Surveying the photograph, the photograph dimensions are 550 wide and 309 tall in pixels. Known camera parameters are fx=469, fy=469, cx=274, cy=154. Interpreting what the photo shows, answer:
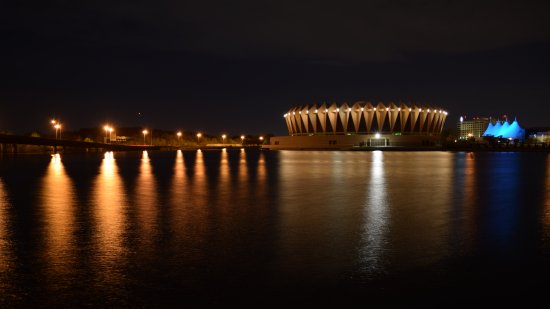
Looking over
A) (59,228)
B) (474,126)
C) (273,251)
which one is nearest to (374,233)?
(273,251)

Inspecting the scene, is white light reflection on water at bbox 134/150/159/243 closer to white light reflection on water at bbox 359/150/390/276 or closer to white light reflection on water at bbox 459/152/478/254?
white light reflection on water at bbox 359/150/390/276

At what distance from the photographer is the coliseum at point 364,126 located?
94500 millimetres

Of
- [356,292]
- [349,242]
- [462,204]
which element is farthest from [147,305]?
[462,204]

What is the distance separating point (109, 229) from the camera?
317 inches

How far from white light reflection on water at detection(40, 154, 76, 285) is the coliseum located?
81558 mm

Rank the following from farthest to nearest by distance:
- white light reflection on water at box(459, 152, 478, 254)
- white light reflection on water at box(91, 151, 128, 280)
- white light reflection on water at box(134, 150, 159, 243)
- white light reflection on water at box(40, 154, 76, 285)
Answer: white light reflection on water at box(134, 150, 159, 243) → white light reflection on water at box(459, 152, 478, 254) → white light reflection on water at box(40, 154, 76, 285) → white light reflection on water at box(91, 151, 128, 280)

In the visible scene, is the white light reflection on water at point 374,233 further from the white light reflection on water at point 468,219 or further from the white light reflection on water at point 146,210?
the white light reflection on water at point 146,210

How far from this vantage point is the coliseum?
310 ft

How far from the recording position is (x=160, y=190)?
1452 centimetres

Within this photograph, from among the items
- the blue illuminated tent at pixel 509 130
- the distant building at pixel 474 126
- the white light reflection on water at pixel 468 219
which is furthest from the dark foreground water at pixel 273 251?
the distant building at pixel 474 126

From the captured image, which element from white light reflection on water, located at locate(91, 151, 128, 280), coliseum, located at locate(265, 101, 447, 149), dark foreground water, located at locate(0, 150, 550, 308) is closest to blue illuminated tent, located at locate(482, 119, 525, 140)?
coliseum, located at locate(265, 101, 447, 149)

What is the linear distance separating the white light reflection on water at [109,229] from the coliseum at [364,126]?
81.5 meters

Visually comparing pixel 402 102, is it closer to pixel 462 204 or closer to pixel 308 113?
pixel 308 113

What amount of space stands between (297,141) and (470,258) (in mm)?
95862
